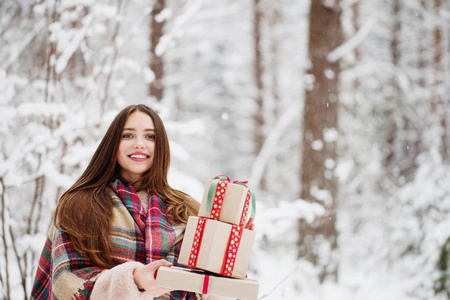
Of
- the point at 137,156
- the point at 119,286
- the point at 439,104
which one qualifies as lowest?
the point at 119,286

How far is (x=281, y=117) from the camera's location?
6.70 metres

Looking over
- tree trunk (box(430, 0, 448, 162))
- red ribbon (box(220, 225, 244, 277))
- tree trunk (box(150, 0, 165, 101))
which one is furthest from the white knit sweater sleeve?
tree trunk (box(430, 0, 448, 162))

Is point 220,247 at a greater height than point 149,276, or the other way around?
point 220,247

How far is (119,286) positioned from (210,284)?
1.11 feet

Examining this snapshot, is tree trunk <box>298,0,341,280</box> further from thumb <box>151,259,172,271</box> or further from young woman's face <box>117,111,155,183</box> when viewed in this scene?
thumb <box>151,259,172,271</box>

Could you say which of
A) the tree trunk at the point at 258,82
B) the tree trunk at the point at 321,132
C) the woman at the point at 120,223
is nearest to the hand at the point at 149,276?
the woman at the point at 120,223

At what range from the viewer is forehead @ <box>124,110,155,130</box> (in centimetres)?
205

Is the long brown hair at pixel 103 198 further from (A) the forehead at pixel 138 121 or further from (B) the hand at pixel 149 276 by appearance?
(B) the hand at pixel 149 276

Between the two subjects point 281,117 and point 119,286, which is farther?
point 281,117

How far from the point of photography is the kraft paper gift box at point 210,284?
1.58m

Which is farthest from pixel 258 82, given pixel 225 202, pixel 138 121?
pixel 225 202

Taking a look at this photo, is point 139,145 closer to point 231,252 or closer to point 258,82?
point 231,252

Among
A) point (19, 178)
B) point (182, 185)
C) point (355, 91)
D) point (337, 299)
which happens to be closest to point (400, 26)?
point (355, 91)

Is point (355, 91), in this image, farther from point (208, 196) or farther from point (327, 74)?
point (208, 196)
